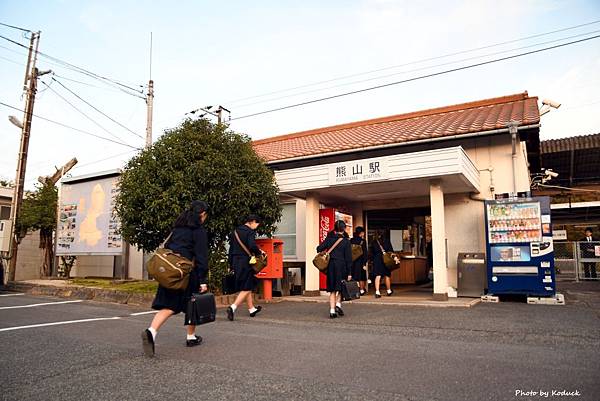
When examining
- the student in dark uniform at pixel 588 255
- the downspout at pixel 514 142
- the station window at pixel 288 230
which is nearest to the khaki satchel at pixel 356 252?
the downspout at pixel 514 142

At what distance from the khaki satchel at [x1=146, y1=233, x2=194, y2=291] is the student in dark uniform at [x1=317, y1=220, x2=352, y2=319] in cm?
318

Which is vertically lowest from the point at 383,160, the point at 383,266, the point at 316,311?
the point at 316,311

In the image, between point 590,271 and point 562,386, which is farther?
point 590,271

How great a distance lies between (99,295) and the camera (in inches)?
442

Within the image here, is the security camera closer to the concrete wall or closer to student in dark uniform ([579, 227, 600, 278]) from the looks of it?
student in dark uniform ([579, 227, 600, 278])

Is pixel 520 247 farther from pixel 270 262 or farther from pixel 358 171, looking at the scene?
pixel 270 262

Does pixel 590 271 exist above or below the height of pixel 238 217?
below

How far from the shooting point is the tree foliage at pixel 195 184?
930 cm

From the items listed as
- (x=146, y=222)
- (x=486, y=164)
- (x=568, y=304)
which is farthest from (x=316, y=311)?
(x=486, y=164)

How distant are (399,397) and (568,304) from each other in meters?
7.04

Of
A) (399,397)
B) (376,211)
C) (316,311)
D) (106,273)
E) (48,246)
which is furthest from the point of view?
(48,246)

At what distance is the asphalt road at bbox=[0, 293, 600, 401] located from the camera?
3.43 m

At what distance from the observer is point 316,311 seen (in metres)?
8.29

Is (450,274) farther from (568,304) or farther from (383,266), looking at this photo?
(568,304)
